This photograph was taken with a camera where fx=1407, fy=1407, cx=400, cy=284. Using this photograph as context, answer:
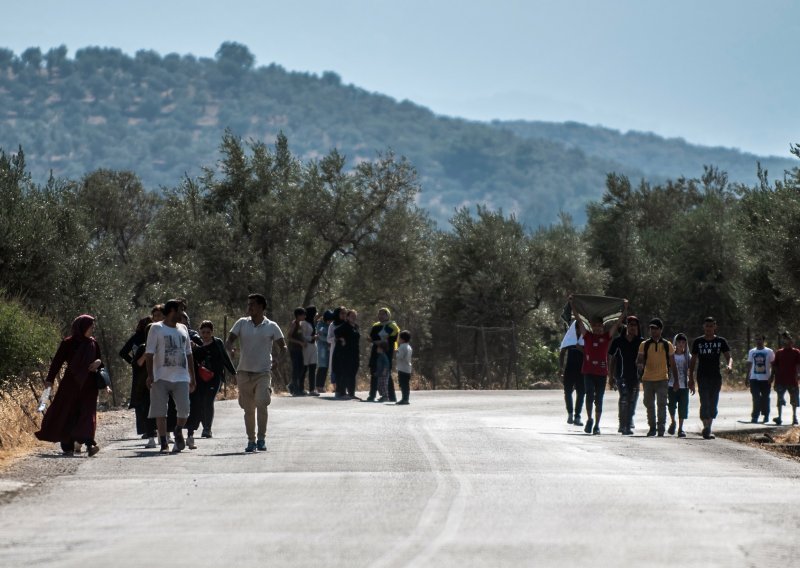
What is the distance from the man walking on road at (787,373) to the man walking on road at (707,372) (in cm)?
588

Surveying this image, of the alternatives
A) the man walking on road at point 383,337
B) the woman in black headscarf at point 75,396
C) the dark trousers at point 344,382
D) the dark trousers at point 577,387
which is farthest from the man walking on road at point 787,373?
the woman in black headscarf at point 75,396

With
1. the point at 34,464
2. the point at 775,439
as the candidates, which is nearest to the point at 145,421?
the point at 34,464

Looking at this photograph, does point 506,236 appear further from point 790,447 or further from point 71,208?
point 790,447

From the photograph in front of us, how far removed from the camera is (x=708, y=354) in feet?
68.7

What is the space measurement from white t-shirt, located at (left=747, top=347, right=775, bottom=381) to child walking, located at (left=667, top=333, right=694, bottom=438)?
16.9ft

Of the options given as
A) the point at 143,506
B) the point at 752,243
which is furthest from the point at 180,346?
the point at 752,243

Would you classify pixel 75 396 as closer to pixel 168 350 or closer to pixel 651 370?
pixel 168 350

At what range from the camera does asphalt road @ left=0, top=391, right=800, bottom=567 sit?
335 inches

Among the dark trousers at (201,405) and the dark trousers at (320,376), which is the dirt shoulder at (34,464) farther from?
the dark trousers at (320,376)

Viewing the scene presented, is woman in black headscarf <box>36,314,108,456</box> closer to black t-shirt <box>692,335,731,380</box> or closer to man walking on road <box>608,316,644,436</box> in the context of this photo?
man walking on road <box>608,316,644,436</box>

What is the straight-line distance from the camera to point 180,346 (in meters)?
15.9

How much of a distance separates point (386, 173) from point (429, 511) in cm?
3571

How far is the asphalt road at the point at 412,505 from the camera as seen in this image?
850cm

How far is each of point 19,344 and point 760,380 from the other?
1356 centimetres
